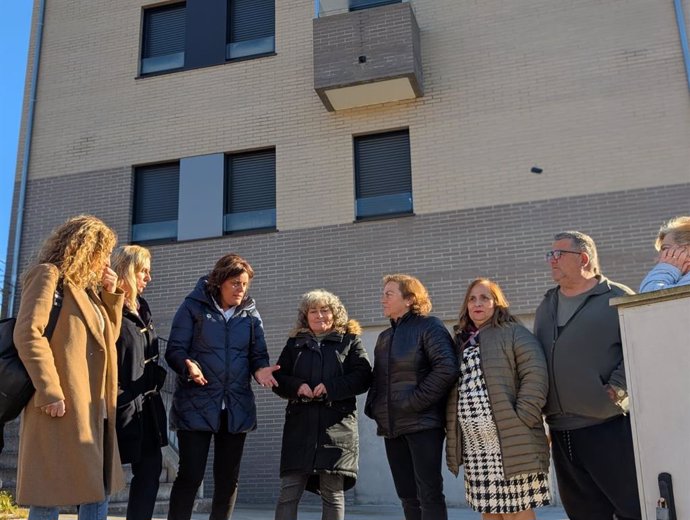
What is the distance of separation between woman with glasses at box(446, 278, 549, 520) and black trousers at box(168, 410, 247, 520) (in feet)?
4.82

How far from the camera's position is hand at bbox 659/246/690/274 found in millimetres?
3765

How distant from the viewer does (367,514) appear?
880cm

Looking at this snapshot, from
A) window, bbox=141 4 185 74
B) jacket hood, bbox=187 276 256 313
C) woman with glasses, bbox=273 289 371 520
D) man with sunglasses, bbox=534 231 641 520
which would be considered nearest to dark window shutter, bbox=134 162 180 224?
window, bbox=141 4 185 74

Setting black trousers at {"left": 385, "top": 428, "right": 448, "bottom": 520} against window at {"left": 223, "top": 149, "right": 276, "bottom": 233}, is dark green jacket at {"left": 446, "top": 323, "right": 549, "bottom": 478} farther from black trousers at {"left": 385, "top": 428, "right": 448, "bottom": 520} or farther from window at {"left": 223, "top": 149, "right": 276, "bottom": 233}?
window at {"left": 223, "top": 149, "right": 276, "bottom": 233}

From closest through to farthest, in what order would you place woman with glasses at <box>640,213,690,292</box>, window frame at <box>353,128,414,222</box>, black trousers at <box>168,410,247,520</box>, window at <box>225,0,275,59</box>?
1. woman with glasses at <box>640,213,690,292</box>
2. black trousers at <box>168,410,247,520</box>
3. window frame at <box>353,128,414,222</box>
4. window at <box>225,0,275,59</box>

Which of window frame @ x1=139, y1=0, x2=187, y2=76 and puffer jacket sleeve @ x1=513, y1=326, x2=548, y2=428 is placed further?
window frame @ x1=139, y1=0, x2=187, y2=76

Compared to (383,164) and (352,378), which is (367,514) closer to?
(352,378)

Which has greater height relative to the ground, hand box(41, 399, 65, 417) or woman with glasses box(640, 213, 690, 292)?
woman with glasses box(640, 213, 690, 292)

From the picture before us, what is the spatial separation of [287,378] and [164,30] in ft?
31.0

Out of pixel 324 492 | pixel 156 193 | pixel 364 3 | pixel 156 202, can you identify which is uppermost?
pixel 364 3

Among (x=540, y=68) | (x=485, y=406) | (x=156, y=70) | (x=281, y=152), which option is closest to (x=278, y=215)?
(x=281, y=152)

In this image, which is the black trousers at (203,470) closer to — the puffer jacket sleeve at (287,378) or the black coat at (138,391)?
the black coat at (138,391)

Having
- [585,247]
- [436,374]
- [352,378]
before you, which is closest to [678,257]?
[585,247]

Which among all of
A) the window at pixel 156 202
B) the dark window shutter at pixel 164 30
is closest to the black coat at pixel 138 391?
the window at pixel 156 202
